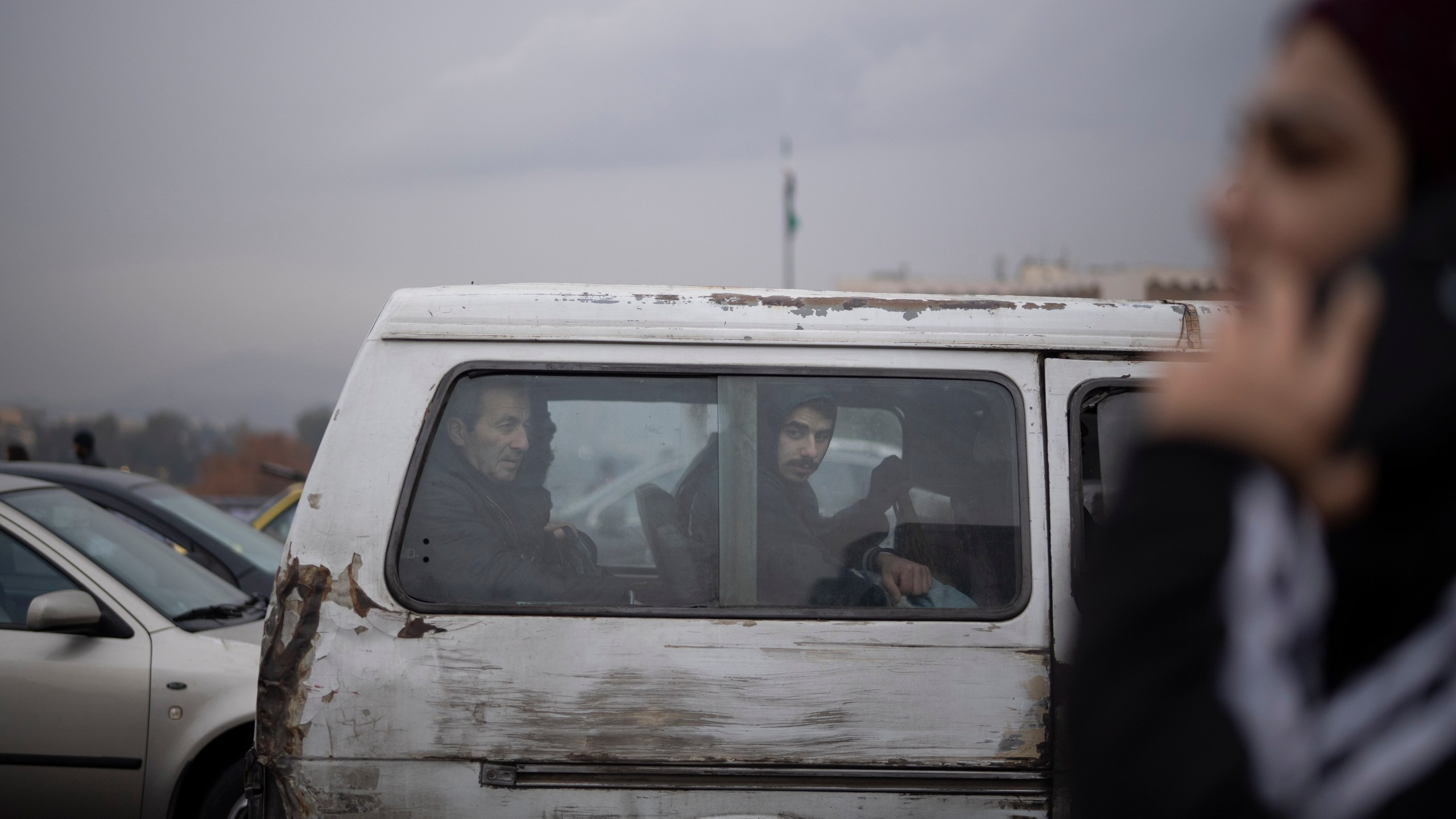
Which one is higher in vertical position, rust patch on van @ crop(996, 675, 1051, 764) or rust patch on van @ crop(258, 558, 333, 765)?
rust patch on van @ crop(258, 558, 333, 765)

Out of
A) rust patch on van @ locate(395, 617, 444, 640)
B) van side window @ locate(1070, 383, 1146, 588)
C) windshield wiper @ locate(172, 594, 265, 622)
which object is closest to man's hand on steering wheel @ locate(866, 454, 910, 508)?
van side window @ locate(1070, 383, 1146, 588)

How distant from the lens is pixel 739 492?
241 cm

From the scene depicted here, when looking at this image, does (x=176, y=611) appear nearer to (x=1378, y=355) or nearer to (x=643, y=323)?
(x=643, y=323)

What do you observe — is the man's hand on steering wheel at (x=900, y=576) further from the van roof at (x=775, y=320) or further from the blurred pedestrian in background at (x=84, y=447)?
the blurred pedestrian in background at (x=84, y=447)

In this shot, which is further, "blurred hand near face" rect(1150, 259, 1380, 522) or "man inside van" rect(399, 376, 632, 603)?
"man inside van" rect(399, 376, 632, 603)

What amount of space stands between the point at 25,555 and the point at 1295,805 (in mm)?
4805

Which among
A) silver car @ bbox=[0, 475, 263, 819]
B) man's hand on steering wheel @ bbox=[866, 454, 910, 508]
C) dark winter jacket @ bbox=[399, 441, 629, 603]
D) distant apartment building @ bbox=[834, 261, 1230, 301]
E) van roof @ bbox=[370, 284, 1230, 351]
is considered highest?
distant apartment building @ bbox=[834, 261, 1230, 301]

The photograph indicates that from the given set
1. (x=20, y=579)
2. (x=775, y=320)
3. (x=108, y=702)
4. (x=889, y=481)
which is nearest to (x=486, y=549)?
(x=775, y=320)

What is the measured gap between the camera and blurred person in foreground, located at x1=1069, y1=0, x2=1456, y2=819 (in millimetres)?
665

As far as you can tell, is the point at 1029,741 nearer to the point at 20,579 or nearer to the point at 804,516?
the point at 804,516

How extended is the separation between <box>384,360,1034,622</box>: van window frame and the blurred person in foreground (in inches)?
62.5

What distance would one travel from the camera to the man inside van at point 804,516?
2.37 meters

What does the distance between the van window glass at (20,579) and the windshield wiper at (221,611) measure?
1.50 ft

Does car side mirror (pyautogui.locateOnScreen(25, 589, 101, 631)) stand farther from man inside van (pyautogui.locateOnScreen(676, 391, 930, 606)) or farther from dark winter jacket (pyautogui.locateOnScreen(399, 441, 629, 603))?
man inside van (pyautogui.locateOnScreen(676, 391, 930, 606))
